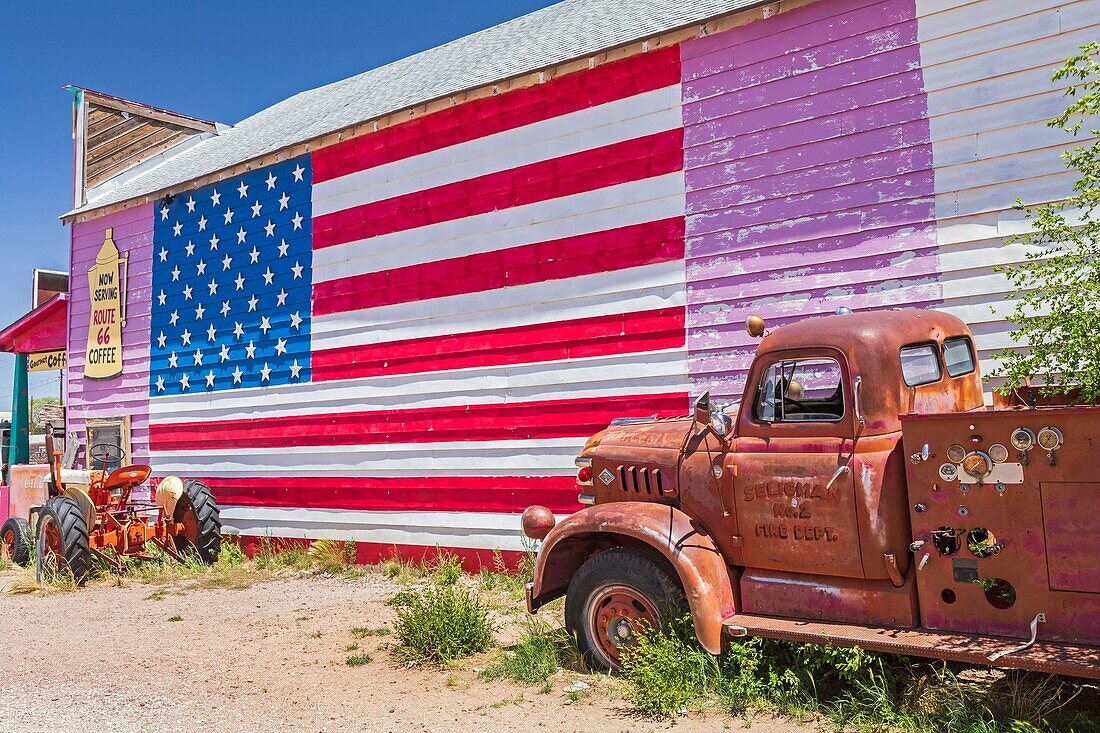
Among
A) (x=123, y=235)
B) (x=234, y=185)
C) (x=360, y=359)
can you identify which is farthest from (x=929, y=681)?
(x=123, y=235)

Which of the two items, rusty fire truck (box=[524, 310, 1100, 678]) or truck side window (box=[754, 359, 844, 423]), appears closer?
rusty fire truck (box=[524, 310, 1100, 678])

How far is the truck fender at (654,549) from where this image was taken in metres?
5.06

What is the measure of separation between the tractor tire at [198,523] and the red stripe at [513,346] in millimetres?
2128

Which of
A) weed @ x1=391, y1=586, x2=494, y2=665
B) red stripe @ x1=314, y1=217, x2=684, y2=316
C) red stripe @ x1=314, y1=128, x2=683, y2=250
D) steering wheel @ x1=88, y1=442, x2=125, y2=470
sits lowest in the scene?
weed @ x1=391, y1=586, x2=494, y2=665

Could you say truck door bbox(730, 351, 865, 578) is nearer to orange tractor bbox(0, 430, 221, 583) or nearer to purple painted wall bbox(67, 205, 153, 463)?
orange tractor bbox(0, 430, 221, 583)

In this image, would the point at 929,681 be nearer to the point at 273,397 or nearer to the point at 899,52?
the point at 899,52

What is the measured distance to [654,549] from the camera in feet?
18.2

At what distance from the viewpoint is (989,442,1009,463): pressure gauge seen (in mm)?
4211

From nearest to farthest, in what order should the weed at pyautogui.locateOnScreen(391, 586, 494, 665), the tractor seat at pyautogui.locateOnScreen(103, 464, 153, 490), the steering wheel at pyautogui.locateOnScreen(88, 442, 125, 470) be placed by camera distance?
1. the weed at pyautogui.locateOnScreen(391, 586, 494, 665)
2. the tractor seat at pyautogui.locateOnScreen(103, 464, 153, 490)
3. the steering wheel at pyautogui.locateOnScreen(88, 442, 125, 470)

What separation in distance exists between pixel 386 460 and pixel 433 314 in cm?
194

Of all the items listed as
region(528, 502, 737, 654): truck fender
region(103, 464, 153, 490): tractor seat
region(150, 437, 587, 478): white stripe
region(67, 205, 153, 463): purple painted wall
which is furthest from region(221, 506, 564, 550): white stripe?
region(528, 502, 737, 654): truck fender

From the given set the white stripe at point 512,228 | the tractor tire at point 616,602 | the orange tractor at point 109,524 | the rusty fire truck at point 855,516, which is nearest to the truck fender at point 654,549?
the rusty fire truck at point 855,516

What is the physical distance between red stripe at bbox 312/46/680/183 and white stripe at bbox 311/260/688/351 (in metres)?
1.89

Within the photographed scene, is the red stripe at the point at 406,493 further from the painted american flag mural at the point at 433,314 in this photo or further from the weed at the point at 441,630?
the weed at the point at 441,630
